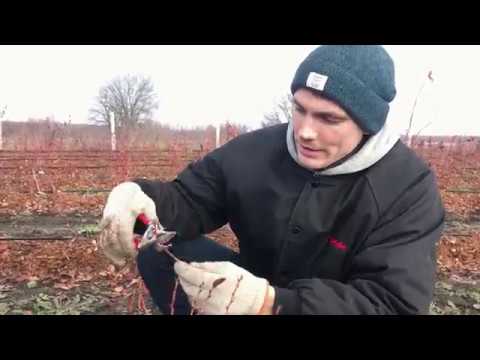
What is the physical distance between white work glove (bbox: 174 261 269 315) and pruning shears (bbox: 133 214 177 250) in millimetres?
379

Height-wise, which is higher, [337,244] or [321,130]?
[321,130]

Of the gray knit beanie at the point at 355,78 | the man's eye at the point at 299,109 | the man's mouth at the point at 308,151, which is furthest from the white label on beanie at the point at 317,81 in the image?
the man's mouth at the point at 308,151

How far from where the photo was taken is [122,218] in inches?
63.7

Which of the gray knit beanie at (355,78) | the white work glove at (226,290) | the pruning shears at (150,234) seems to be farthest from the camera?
the pruning shears at (150,234)

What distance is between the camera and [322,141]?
164cm

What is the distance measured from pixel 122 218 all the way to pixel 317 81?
904 mm

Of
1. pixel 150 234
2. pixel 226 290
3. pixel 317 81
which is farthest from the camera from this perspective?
pixel 150 234

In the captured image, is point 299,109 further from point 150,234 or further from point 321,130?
point 150,234

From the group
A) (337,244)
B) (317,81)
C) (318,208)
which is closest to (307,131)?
(317,81)

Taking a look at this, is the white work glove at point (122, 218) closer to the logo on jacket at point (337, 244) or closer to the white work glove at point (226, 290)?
the white work glove at point (226, 290)

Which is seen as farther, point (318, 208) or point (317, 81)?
point (318, 208)

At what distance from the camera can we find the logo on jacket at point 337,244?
1695 mm

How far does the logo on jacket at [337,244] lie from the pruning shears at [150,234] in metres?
0.66
